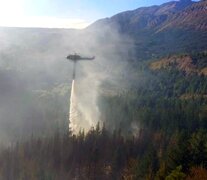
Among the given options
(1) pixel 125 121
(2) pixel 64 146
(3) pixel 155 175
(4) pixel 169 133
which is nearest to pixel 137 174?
(3) pixel 155 175

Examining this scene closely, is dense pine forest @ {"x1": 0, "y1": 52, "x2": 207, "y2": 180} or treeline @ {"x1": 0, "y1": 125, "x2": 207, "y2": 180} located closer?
dense pine forest @ {"x1": 0, "y1": 52, "x2": 207, "y2": 180}

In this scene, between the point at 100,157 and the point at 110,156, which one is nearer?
the point at 100,157

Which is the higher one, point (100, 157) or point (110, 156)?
point (110, 156)

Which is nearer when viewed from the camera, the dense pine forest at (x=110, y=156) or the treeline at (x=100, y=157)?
the dense pine forest at (x=110, y=156)

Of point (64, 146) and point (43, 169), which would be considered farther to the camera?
point (64, 146)

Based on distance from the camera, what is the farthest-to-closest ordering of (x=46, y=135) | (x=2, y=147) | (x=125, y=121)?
(x=125, y=121) → (x=46, y=135) → (x=2, y=147)

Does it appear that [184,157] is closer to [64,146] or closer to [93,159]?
[93,159]

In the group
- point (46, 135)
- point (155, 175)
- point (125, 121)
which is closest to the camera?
point (155, 175)

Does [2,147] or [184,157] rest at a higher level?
[184,157]
